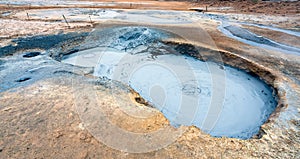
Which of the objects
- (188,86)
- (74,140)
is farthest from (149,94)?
(74,140)

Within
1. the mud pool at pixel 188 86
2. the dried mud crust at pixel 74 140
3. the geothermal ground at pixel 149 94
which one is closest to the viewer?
the dried mud crust at pixel 74 140

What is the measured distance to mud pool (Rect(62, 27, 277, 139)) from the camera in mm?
4691

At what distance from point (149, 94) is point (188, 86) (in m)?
1.38

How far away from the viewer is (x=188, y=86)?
606 cm

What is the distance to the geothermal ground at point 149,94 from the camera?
3.03 metres

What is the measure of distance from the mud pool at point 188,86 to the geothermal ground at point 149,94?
0.03 metres

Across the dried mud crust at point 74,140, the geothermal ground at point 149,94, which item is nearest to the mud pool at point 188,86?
the geothermal ground at point 149,94

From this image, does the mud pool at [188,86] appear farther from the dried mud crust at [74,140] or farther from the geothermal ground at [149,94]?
the dried mud crust at [74,140]

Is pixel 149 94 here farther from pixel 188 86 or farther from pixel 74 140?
pixel 74 140

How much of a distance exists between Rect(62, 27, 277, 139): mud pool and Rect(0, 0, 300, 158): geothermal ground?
0.03 metres

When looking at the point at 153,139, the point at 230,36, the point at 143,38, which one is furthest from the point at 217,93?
the point at 230,36

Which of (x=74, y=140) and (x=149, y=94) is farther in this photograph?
(x=149, y=94)

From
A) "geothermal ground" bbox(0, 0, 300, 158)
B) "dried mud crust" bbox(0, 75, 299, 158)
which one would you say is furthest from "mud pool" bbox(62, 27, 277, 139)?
"dried mud crust" bbox(0, 75, 299, 158)

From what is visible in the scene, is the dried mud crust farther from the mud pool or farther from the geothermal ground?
the mud pool
